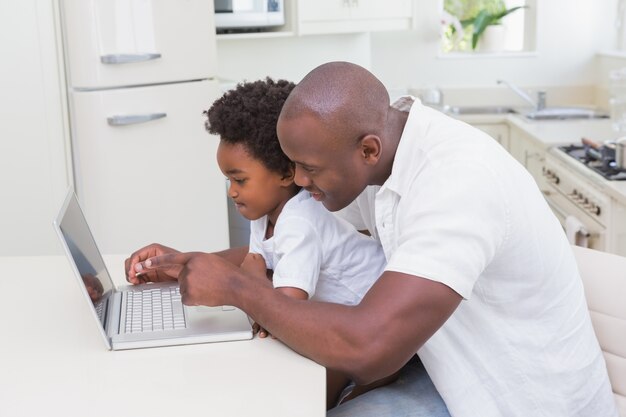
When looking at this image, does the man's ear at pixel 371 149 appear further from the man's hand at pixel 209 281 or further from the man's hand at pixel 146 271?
the man's hand at pixel 146 271

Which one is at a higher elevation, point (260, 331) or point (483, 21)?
point (483, 21)

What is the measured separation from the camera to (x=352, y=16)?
4.15 meters

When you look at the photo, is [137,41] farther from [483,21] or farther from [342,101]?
[483,21]

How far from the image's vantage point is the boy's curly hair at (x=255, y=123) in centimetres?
159

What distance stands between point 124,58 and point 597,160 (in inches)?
67.0

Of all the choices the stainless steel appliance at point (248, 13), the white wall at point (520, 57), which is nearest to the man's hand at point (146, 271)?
the stainless steel appliance at point (248, 13)

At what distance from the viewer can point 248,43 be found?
431cm

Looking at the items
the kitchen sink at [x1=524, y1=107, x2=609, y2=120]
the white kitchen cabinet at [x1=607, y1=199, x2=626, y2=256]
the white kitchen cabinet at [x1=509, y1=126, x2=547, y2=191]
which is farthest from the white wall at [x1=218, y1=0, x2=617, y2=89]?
the white kitchen cabinet at [x1=607, y1=199, x2=626, y2=256]

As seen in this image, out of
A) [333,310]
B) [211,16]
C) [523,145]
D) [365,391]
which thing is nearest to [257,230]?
[365,391]

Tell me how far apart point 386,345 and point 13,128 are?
2147 millimetres

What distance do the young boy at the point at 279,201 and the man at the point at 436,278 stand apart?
13cm

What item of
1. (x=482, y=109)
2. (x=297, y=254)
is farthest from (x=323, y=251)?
(x=482, y=109)

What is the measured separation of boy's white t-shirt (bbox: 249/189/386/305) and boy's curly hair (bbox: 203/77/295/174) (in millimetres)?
85

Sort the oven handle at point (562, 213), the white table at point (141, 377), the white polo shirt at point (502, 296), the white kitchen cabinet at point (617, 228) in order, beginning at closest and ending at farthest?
the white table at point (141, 377) < the white polo shirt at point (502, 296) < the white kitchen cabinet at point (617, 228) < the oven handle at point (562, 213)
